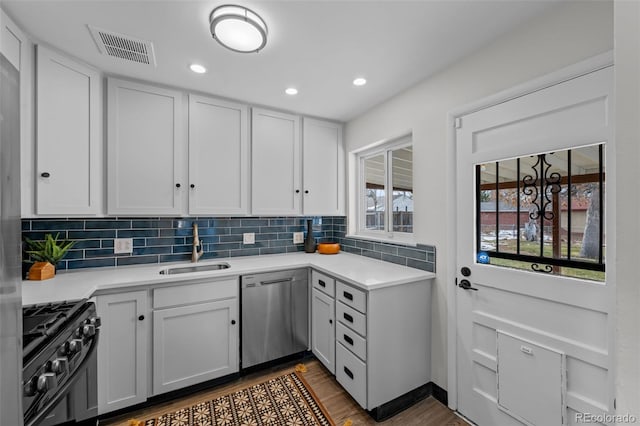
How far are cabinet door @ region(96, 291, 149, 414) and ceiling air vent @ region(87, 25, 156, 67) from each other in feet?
5.11

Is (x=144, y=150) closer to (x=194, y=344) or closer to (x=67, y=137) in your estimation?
(x=67, y=137)

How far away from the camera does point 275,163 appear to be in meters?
2.60

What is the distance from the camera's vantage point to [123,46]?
161 centimetres

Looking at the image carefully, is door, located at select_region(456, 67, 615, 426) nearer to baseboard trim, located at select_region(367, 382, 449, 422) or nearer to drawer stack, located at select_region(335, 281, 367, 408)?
baseboard trim, located at select_region(367, 382, 449, 422)

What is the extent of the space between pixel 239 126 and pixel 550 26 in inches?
86.9

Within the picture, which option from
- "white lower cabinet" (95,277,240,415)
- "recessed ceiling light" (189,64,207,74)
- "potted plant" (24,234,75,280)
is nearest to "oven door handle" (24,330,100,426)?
"white lower cabinet" (95,277,240,415)

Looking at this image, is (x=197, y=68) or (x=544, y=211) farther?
(x=197, y=68)

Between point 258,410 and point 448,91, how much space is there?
101 inches

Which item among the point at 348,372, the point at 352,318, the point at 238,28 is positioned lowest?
the point at 348,372

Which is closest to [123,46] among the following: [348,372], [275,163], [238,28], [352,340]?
[238,28]

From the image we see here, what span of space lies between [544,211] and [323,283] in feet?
5.06

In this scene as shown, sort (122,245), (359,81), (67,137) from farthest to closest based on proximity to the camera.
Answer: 1. (122,245)
2. (359,81)
3. (67,137)

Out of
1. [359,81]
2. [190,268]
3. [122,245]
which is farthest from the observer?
[190,268]

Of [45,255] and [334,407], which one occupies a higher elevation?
[45,255]
